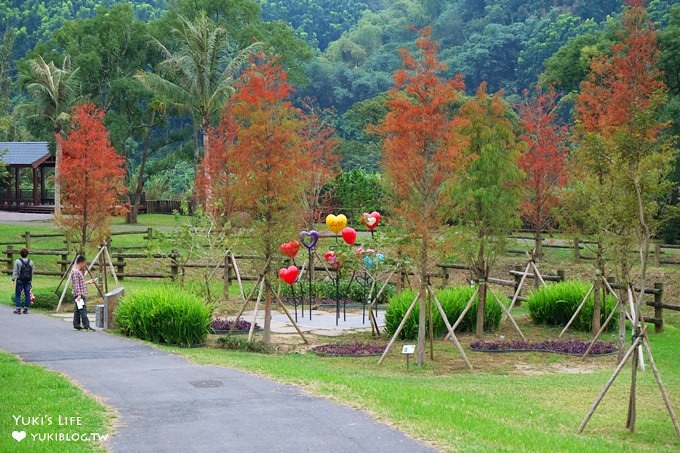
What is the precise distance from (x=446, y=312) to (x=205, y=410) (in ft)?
32.8

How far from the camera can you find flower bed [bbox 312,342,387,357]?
1744 cm

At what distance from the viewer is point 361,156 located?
63.5 meters

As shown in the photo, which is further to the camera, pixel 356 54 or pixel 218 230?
pixel 356 54

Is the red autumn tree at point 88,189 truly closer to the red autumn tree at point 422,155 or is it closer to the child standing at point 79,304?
the child standing at point 79,304

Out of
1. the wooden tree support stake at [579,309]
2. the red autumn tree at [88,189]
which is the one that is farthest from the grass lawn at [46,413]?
the red autumn tree at [88,189]

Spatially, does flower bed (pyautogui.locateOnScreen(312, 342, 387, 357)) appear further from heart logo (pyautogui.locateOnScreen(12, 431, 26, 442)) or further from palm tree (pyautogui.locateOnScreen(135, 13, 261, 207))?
palm tree (pyautogui.locateOnScreen(135, 13, 261, 207))

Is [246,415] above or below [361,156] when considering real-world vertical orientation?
below

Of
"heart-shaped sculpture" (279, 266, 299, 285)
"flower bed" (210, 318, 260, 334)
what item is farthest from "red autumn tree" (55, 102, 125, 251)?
"flower bed" (210, 318, 260, 334)

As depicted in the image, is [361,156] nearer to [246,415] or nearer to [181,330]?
[181,330]

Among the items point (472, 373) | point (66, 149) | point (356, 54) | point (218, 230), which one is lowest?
point (472, 373)

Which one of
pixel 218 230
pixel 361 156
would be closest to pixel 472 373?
pixel 218 230

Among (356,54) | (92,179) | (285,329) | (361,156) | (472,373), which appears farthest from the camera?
(356,54)

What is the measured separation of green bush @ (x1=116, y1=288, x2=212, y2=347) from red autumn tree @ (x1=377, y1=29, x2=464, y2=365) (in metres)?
4.05

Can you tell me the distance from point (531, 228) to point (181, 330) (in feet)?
98.0
